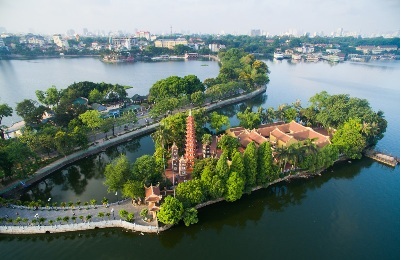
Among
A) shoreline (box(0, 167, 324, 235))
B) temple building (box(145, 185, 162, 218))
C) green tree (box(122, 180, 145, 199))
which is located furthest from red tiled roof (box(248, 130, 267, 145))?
green tree (box(122, 180, 145, 199))

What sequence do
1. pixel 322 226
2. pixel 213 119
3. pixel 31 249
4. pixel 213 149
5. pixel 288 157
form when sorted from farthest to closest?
pixel 213 119 < pixel 213 149 < pixel 288 157 < pixel 322 226 < pixel 31 249

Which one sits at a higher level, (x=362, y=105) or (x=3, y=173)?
(x=362, y=105)

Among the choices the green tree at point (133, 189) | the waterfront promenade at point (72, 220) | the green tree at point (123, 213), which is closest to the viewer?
the waterfront promenade at point (72, 220)

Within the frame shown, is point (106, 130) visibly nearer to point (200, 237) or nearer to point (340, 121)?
point (200, 237)

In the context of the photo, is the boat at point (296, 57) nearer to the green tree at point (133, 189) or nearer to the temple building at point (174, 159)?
the temple building at point (174, 159)

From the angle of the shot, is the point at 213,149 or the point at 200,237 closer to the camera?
the point at 200,237

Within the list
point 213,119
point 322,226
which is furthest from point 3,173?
point 322,226

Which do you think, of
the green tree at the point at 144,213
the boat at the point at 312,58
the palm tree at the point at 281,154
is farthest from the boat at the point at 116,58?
the green tree at the point at 144,213
